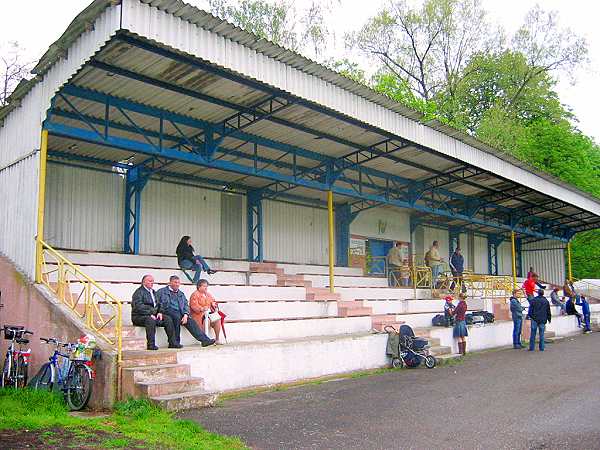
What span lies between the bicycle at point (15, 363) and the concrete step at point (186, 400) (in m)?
2.71

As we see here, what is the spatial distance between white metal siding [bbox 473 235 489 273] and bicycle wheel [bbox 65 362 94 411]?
24.4 m

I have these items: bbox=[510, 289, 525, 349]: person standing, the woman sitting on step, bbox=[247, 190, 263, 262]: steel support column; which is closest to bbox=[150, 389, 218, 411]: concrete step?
the woman sitting on step

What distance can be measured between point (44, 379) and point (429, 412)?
18.8ft

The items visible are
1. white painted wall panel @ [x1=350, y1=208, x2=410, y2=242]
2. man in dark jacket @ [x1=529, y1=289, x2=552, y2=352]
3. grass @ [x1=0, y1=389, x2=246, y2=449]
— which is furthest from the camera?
white painted wall panel @ [x1=350, y1=208, x2=410, y2=242]

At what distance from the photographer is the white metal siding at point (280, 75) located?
9523mm

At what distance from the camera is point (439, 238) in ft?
92.4

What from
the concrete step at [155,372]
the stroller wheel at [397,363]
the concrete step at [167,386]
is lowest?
the stroller wheel at [397,363]

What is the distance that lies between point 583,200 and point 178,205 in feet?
52.2

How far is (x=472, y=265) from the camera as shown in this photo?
30375 millimetres

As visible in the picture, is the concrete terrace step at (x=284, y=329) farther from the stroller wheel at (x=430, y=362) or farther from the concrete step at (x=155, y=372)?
the stroller wheel at (x=430, y=362)

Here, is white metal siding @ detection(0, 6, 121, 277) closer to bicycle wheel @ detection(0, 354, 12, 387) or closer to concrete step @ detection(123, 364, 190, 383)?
bicycle wheel @ detection(0, 354, 12, 387)

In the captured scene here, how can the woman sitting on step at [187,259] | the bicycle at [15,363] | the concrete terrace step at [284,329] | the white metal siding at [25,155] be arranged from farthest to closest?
1. the woman sitting on step at [187,259]
2. the concrete terrace step at [284,329]
3. the white metal siding at [25,155]
4. the bicycle at [15,363]

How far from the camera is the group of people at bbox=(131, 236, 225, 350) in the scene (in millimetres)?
10297

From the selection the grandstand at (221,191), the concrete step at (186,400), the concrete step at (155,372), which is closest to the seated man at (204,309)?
the grandstand at (221,191)
